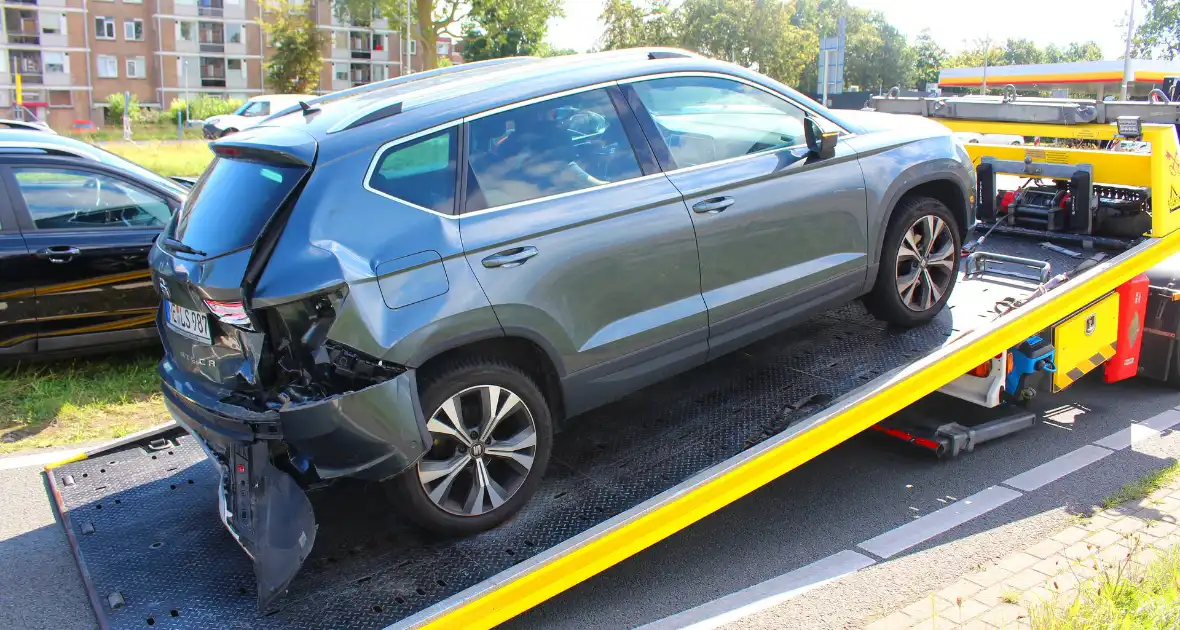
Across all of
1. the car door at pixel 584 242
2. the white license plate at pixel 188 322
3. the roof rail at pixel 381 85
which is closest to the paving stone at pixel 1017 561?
the car door at pixel 584 242

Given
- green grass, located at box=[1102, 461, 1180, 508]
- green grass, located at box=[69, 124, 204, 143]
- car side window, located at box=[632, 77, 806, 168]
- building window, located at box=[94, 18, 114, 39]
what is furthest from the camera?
building window, located at box=[94, 18, 114, 39]

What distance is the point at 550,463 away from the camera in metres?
4.32

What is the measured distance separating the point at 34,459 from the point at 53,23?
231 feet

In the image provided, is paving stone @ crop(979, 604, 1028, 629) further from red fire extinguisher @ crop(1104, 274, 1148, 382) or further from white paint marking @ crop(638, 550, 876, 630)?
red fire extinguisher @ crop(1104, 274, 1148, 382)

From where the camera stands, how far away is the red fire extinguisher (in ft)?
20.1

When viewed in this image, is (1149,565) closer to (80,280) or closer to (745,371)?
(745,371)

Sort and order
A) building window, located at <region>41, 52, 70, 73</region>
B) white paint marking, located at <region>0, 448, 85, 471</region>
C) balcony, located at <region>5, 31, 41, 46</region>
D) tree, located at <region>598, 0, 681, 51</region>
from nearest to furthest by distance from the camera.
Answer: white paint marking, located at <region>0, 448, 85, 471</region>, tree, located at <region>598, 0, 681, 51</region>, balcony, located at <region>5, 31, 41, 46</region>, building window, located at <region>41, 52, 70, 73</region>

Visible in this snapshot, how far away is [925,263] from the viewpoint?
525 cm

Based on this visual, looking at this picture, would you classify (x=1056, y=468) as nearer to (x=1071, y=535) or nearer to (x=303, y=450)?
(x=1071, y=535)

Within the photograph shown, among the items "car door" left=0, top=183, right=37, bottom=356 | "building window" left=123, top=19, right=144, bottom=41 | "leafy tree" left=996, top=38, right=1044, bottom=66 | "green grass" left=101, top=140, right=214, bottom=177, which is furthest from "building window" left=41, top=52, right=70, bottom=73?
"leafy tree" left=996, top=38, right=1044, bottom=66

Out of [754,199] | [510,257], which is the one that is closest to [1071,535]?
[754,199]

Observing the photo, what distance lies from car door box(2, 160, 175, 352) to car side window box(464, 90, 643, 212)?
150 inches

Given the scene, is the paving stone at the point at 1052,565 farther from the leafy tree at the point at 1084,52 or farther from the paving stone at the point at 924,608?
the leafy tree at the point at 1084,52

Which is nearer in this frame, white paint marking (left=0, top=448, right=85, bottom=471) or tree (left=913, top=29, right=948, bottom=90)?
white paint marking (left=0, top=448, right=85, bottom=471)
